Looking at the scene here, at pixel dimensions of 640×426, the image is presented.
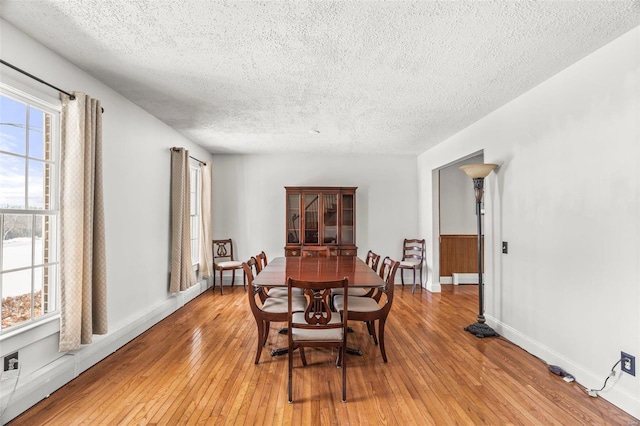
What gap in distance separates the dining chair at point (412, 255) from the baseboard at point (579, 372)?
2.16m

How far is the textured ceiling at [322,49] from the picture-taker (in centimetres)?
179

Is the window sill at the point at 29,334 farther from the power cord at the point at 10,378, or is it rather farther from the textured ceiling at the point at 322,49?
the textured ceiling at the point at 322,49

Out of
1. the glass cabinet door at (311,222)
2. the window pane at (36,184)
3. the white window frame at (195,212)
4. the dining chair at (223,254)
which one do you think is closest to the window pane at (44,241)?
the window pane at (36,184)

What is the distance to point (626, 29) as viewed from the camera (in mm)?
1993

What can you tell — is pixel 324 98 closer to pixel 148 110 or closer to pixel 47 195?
pixel 148 110

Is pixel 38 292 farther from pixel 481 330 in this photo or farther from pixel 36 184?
pixel 481 330

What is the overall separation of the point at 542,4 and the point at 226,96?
2.57 m

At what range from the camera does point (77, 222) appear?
7.59ft

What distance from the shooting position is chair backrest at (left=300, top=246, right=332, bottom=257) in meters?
4.53

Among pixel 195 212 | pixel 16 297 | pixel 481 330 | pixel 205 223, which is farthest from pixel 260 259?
pixel 481 330

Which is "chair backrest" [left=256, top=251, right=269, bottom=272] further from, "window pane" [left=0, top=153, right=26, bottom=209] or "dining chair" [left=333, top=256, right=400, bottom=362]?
"window pane" [left=0, top=153, right=26, bottom=209]

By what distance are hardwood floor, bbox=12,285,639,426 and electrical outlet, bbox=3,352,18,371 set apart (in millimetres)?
317

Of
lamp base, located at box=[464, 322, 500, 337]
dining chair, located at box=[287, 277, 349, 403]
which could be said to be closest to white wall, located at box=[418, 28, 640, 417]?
lamp base, located at box=[464, 322, 500, 337]

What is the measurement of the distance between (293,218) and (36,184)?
12.0 feet
